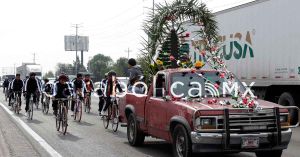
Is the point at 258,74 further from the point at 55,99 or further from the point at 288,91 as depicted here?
the point at 55,99

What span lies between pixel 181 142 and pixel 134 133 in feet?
8.86

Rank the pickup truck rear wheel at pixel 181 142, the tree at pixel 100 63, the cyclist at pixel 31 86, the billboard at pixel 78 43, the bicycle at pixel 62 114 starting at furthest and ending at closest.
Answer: the tree at pixel 100 63 < the billboard at pixel 78 43 < the cyclist at pixel 31 86 < the bicycle at pixel 62 114 < the pickup truck rear wheel at pixel 181 142

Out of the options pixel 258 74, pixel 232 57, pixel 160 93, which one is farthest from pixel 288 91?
pixel 160 93

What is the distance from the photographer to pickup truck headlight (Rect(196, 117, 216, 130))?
7.78 meters

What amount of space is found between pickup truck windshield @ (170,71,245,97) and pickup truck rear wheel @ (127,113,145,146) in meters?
1.92

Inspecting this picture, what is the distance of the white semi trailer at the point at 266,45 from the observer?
50.8 feet

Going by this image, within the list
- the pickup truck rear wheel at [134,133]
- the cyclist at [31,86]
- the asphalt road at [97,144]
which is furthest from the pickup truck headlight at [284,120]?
the cyclist at [31,86]

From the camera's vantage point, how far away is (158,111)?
9344mm

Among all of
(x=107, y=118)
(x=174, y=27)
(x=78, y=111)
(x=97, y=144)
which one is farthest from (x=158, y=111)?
(x=78, y=111)

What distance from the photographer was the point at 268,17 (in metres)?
16.6

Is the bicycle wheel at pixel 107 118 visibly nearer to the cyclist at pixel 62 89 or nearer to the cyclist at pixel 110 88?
the cyclist at pixel 110 88

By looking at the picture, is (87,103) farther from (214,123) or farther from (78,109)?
(214,123)

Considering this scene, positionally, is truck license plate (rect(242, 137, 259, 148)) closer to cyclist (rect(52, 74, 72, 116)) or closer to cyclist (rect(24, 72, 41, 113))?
cyclist (rect(52, 74, 72, 116))

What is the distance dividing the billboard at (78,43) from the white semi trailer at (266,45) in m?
105
